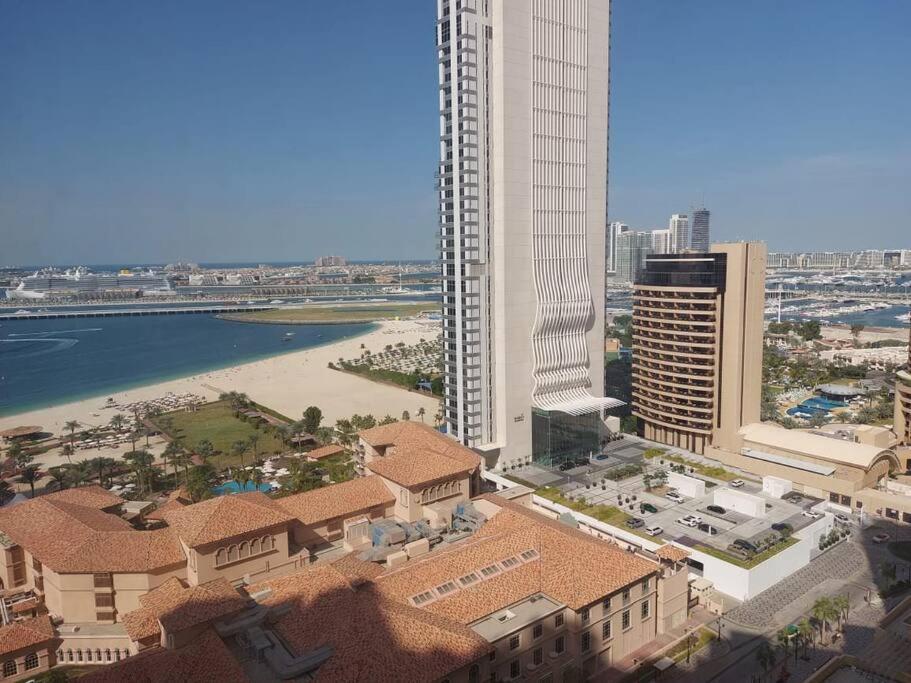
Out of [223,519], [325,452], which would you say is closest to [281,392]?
[325,452]

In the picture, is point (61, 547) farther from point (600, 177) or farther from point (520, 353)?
point (600, 177)

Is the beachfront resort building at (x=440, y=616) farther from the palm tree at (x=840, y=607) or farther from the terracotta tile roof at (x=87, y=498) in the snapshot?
the terracotta tile roof at (x=87, y=498)

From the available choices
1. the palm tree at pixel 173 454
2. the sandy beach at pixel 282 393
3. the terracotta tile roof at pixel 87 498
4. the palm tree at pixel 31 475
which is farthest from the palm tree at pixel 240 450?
the terracotta tile roof at pixel 87 498

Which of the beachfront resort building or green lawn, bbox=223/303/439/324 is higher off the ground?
the beachfront resort building

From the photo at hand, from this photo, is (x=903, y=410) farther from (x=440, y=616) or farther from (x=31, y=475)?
(x=31, y=475)

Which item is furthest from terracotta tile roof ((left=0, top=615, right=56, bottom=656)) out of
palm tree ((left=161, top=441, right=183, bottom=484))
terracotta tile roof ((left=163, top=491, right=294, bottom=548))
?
palm tree ((left=161, top=441, right=183, bottom=484))

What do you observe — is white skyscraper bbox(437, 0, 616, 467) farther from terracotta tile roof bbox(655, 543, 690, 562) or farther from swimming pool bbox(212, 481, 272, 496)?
terracotta tile roof bbox(655, 543, 690, 562)
